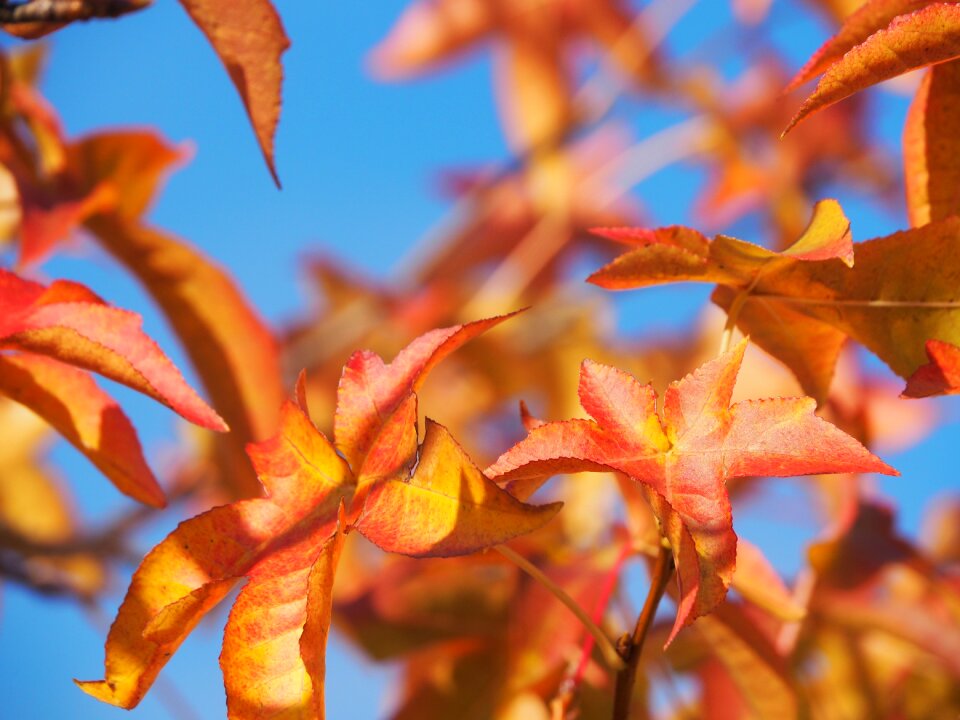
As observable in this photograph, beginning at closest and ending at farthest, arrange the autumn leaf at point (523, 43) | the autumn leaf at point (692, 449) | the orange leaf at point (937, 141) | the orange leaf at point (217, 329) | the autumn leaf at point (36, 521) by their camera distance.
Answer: the autumn leaf at point (692, 449) → the orange leaf at point (937, 141) → the orange leaf at point (217, 329) → the autumn leaf at point (36, 521) → the autumn leaf at point (523, 43)

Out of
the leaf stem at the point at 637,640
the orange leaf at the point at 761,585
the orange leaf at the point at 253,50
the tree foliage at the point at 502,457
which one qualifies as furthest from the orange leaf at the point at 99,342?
the orange leaf at the point at 761,585

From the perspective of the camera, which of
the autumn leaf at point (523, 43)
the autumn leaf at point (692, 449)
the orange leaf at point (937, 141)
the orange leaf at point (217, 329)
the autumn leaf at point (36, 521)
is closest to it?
the autumn leaf at point (692, 449)

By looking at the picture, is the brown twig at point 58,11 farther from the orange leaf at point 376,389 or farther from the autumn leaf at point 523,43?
the autumn leaf at point 523,43

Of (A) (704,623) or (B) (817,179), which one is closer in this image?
(A) (704,623)

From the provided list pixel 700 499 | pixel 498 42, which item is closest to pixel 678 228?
pixel 700 499

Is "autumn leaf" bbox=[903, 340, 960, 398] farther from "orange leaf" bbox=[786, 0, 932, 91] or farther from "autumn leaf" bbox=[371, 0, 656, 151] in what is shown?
"autumn leaf" bbox=[371, 0, 656, 151]

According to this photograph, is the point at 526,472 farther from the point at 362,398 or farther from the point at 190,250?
the point at 190,250
